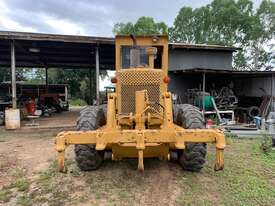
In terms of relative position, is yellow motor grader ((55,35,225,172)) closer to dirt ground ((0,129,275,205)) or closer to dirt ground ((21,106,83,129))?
dirt ground ((0,129,275,205))

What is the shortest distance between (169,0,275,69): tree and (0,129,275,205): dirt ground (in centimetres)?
2730

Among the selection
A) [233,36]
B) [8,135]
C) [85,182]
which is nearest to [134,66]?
[85,182]

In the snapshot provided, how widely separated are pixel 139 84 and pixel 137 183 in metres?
1.60

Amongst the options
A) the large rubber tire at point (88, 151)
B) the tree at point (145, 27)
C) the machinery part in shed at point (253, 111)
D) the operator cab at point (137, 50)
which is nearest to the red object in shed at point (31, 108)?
the machinery part in shed at point (253, 111)

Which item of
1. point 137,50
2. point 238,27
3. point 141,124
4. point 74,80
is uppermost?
point 238,27

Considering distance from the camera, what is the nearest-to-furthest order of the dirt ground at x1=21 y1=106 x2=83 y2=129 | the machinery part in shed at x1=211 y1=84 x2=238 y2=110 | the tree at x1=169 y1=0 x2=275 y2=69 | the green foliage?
1. the dirt ground at x1=21 y1=106 x2=83 y2=129
2. the machinery part in shed at x1=211 y1=84 x2=238 y2=110
3. the tree at x1=169 y1=0 x2=275 y2=69
4. the green foliage

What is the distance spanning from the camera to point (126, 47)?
590 cm

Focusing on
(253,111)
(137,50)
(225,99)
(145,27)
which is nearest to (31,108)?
(225,99)

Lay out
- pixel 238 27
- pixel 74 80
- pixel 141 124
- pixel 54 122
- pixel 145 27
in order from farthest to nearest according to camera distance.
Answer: pixel 145 27
pixel 74 80
pixel 238 27
pixel 54 122
pixel 141 124

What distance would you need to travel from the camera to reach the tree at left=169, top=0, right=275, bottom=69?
31.1m

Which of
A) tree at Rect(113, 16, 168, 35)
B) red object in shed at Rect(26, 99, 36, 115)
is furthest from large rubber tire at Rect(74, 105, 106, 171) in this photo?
tree at Rect(113, 16, 168, 35)

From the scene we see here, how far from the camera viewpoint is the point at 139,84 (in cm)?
516

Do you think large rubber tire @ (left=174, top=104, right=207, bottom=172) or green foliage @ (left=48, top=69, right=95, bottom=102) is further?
green foliage @ (left=48, top=69, right=95, bottom=102)

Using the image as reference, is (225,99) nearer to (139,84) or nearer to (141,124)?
(139,84)
